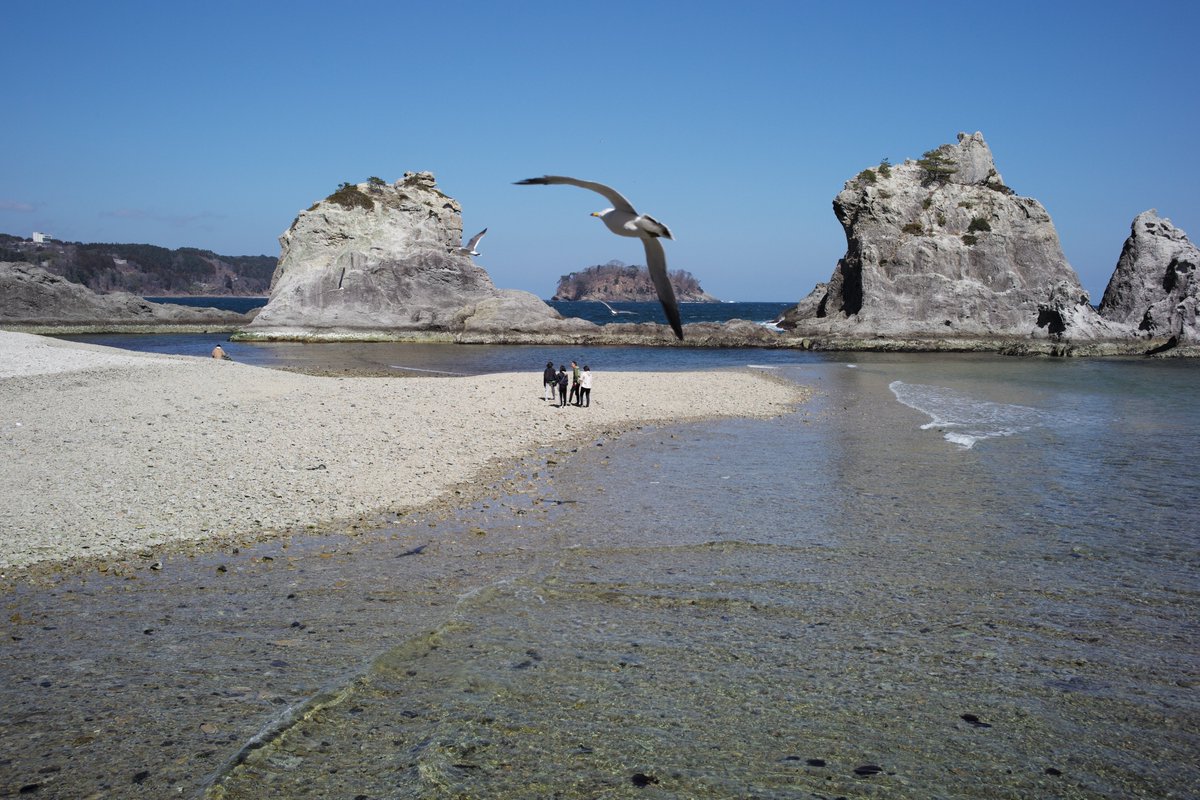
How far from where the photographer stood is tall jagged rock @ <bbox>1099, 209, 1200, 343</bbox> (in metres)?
56.5

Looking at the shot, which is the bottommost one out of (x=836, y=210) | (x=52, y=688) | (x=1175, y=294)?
(x=52, y=688)

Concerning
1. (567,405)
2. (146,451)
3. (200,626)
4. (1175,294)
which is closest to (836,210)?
(1175,294)

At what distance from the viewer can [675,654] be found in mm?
8008

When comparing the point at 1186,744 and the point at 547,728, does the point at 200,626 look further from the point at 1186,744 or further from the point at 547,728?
the point at 1186,744

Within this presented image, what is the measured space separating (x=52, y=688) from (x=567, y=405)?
1907cm

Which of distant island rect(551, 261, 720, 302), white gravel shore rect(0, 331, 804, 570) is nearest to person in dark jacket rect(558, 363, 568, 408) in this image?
white gravel shore rect(0, 331, 804, 570)

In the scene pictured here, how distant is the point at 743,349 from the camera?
2436 inches

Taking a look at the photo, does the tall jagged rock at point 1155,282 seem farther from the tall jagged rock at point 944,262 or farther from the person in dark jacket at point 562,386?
the person in dark jacket at point 562,386

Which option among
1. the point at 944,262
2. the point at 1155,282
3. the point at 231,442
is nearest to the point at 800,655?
the point at 231,442

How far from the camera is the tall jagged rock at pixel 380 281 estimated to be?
6931cm

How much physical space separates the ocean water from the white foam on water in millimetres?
6920

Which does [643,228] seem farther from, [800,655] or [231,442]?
[231,442]

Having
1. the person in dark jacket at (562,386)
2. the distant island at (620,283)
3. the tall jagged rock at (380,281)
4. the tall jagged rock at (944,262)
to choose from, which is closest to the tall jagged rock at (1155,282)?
the tall jagged rock at (944,262)

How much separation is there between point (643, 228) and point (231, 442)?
8812 mm
